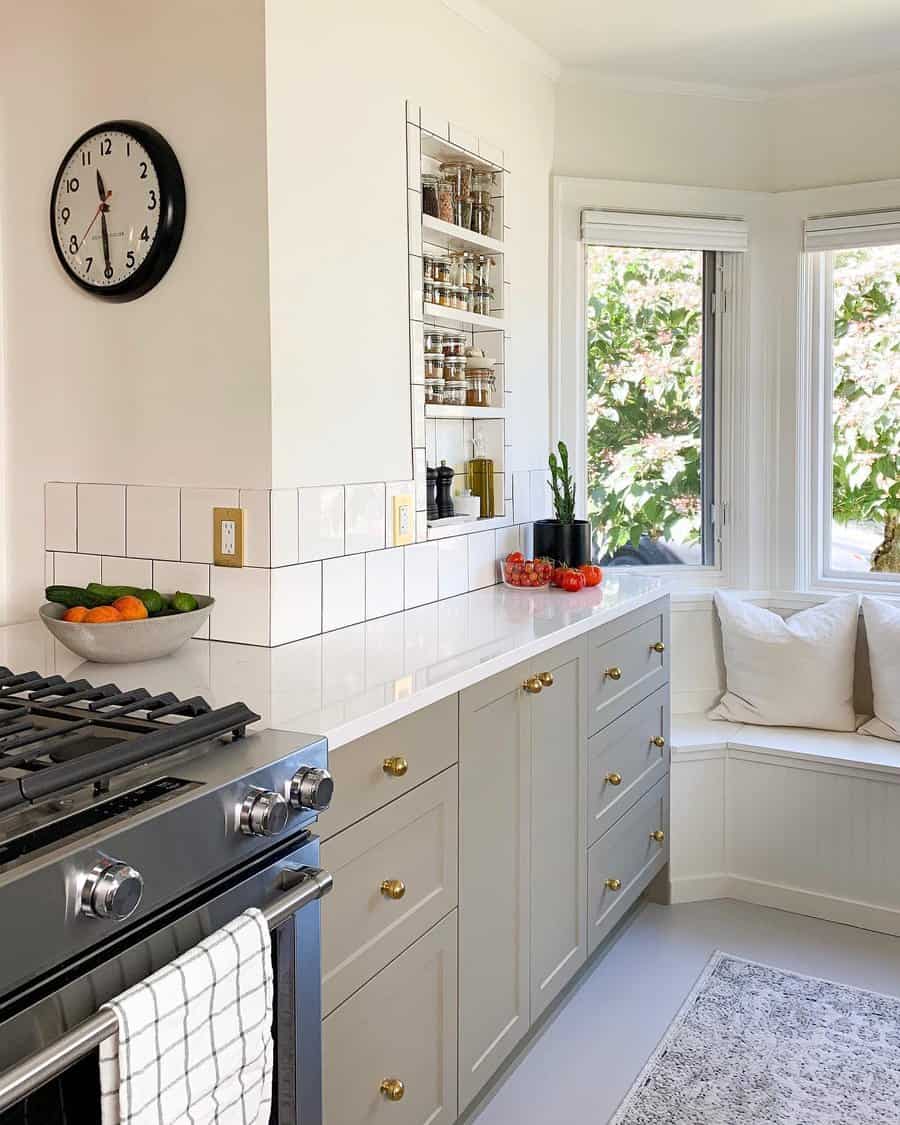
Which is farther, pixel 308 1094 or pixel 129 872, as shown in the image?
pixel 308 1094

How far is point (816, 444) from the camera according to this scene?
3.55m

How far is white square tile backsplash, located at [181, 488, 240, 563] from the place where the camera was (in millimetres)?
2170

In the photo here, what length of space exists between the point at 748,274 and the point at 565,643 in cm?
176

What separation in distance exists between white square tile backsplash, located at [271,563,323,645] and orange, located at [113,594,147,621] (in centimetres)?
29

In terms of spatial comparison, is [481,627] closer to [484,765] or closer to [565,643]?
[565,643]

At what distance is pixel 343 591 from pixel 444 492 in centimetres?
60

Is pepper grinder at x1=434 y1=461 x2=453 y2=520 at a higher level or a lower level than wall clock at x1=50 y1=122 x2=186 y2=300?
lower

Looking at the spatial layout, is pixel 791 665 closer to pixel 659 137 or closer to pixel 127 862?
pixel 659 137

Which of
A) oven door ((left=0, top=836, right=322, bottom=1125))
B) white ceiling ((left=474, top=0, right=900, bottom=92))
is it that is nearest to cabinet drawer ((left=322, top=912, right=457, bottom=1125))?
oven door ((left=0, top=836, right=322, bottom=1125))

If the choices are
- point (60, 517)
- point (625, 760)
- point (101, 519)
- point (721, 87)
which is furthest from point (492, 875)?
point (721, 87)

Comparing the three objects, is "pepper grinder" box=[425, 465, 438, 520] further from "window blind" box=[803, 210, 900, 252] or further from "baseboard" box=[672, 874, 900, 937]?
"window blind" box=[803, 210, 900, 252]

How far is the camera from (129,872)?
1106 mm

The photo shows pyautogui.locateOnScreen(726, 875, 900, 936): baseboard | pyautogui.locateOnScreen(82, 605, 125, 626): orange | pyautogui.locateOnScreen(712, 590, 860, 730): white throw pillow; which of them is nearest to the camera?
pyautogui.locateOnScreen(82, 605, 125, 626): orange

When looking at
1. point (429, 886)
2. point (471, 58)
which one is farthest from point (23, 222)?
point (429, 886)
